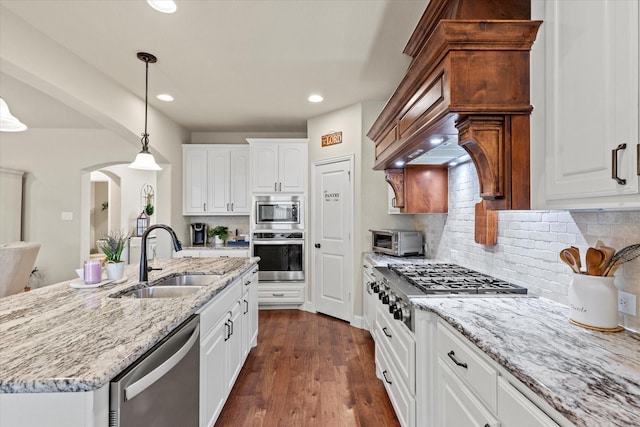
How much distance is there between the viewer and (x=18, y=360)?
0.91 m

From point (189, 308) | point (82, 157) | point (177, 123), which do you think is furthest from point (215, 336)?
point (82, 157)

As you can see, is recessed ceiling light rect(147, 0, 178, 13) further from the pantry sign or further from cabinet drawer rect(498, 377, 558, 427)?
cabinet drawer rect(498, 377, 558, 427)

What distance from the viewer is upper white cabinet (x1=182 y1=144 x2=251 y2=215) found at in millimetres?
4820

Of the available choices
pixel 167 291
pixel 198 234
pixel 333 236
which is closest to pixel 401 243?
pixel 333 236

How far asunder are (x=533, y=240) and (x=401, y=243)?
4.86 feet

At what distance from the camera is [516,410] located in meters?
0.90

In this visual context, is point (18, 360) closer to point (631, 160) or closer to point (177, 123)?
point (631, 160)

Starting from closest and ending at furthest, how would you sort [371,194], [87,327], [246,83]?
1. [87,327]
2. [246,83]
3. [371,194]

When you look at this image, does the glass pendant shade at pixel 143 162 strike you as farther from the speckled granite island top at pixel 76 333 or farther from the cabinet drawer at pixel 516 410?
the cabinet drawer at pixel 516 410

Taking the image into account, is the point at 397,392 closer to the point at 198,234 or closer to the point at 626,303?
the point at 626,303

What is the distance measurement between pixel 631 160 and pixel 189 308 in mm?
1687

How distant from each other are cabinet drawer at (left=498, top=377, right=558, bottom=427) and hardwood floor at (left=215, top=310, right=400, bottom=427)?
1290 millimetres

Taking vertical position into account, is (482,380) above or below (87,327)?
below

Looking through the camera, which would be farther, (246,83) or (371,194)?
(371,194)
